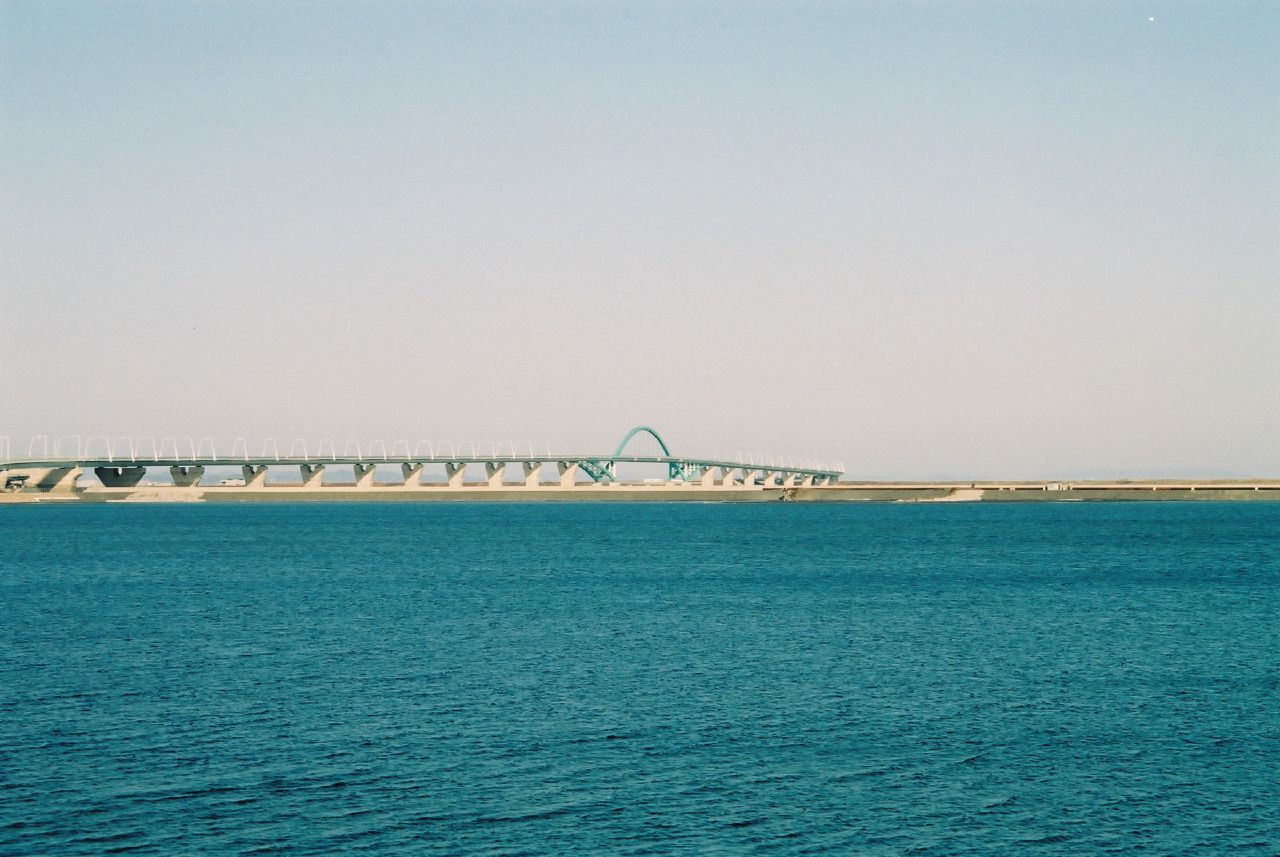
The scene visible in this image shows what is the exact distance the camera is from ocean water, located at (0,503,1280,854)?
79.3 ft

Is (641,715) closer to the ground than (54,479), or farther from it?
closer to the ground

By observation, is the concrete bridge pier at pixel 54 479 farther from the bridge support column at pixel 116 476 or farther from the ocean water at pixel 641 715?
the ocean water at pixel 641 715

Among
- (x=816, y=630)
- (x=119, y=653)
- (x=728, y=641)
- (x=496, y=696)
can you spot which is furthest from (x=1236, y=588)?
(x=119, y=653)

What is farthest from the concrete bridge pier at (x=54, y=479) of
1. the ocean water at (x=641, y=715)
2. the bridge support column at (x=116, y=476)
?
the ocean water at (x=641, y=715)

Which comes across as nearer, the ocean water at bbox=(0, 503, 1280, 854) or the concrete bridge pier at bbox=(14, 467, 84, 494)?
the ocean water at bbox=(0, 503, 1280, 854)

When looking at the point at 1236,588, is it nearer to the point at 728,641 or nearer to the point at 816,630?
the point at 816,630

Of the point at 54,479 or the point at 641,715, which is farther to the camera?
the point at 54,479

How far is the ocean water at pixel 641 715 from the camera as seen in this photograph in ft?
79.3

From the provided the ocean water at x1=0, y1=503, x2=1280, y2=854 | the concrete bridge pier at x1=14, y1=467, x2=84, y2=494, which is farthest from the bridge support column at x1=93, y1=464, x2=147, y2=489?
the ocean water at x1=0, y1=503, x2=1280, y2=854

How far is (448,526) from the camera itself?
151875mm

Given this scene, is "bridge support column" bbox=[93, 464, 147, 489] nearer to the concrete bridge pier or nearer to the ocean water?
the concrete bridge pier

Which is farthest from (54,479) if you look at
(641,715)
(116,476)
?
(641,715)

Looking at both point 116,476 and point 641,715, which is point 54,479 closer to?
point 116,476

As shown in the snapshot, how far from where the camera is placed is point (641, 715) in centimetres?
3353
